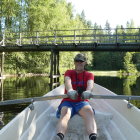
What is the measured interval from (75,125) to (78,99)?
1.69 ft

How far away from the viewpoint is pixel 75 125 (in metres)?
4.71

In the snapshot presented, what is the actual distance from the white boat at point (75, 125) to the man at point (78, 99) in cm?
30

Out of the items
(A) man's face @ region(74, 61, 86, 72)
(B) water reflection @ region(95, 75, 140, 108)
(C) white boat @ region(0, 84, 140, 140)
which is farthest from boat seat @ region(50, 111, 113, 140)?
(B) water reflection @ region(95, 75, 140, 108)

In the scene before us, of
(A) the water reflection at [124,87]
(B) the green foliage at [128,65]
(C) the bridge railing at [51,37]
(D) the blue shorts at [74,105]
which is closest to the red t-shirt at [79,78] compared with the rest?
(D) the blue shorts at [74,105]

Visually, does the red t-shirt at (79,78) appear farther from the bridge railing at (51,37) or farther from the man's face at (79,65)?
the bridge railing at (51,37)

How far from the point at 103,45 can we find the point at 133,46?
1.97 meters

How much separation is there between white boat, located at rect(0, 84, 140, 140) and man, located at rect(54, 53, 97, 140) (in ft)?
1.00

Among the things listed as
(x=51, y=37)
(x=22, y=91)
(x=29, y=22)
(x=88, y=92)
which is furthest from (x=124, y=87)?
(x=88, y=92)

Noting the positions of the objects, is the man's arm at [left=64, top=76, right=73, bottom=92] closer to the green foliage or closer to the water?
the water

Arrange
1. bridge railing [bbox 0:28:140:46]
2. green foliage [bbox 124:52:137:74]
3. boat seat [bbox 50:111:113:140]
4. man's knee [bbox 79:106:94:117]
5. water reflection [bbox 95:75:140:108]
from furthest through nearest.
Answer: green foliage [bbox 124:52:137:74] < bridge railing [bbox 0:28:140:46] < water reflection [bbox 95:75:140:108] < boat seat [bbox 50:111:113:140] < man's knee [bbox 79:106:94:117]

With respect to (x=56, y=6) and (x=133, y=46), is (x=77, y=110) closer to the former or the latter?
(x=133, y=46)

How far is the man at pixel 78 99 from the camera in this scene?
386 centimetres

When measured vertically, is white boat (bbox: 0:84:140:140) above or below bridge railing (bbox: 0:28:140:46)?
below

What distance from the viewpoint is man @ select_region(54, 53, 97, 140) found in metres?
3.86
